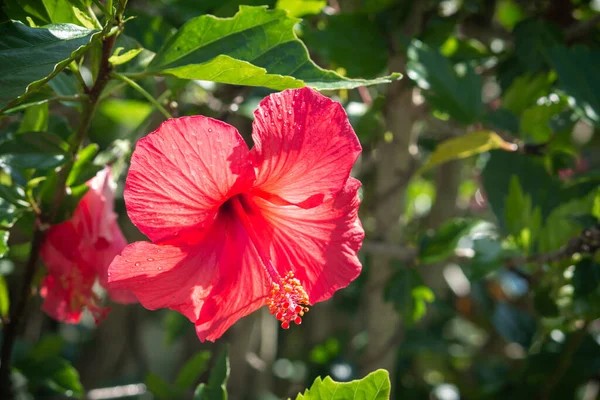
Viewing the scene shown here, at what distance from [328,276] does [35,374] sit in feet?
2.49

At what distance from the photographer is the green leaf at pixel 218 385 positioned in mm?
975

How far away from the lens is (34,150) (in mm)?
938

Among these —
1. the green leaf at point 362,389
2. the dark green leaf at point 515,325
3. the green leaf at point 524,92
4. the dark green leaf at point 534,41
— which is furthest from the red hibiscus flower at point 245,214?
the dark green leaf at point 515,325

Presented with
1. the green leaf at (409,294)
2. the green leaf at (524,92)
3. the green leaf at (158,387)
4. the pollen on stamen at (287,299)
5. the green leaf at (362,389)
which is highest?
the pollen on stamen at (287,299)

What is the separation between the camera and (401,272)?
4.76ft

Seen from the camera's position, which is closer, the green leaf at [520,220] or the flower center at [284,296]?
the flower center at [284,296]

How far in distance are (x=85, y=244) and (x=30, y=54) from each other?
1.23ft

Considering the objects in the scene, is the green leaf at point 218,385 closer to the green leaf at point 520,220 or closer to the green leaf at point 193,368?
the green leaf at point 193,368

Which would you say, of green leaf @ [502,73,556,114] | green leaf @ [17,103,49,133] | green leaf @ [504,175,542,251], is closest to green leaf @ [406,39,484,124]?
green leaf @ [502,73,556,114]

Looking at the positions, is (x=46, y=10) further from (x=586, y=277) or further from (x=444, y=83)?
(x=586, y=277)

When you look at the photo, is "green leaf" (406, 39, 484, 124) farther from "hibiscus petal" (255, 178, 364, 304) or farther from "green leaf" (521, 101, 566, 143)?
"hibiscus petal" (255, 178, 364, 304)

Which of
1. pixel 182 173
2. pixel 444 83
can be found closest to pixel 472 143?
pixel 444 83

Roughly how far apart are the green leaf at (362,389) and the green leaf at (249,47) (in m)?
0.38

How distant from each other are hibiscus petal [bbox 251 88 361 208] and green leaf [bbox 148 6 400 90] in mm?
46
